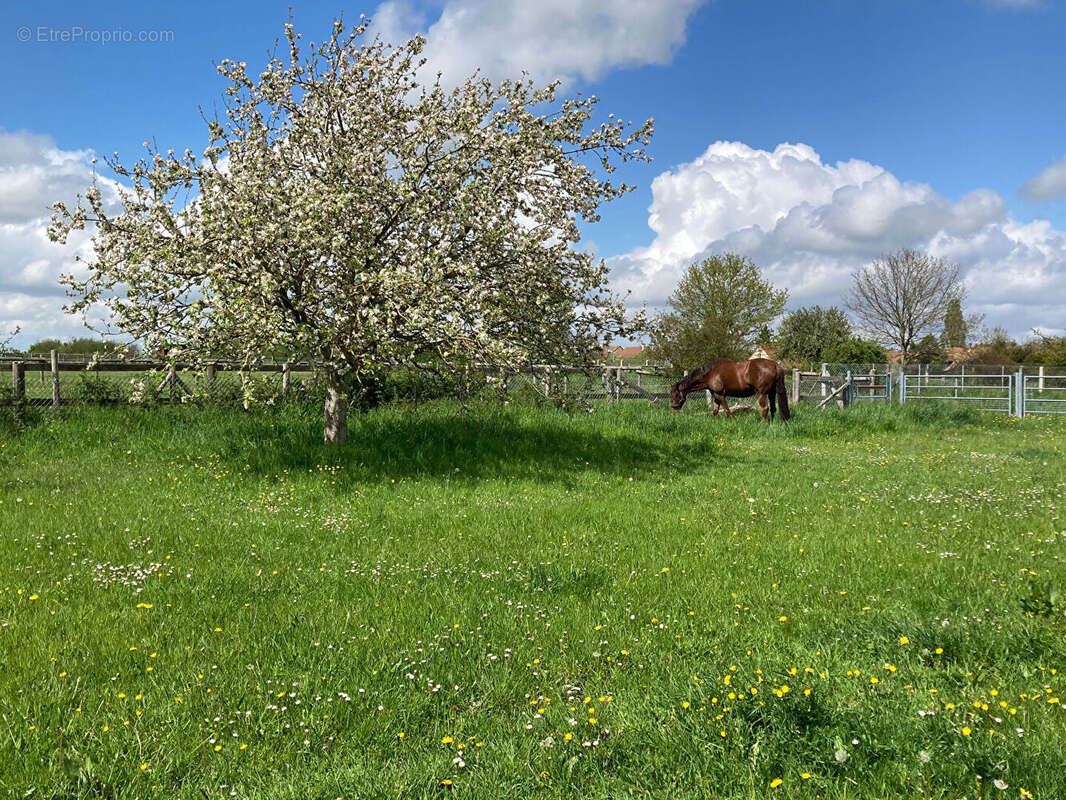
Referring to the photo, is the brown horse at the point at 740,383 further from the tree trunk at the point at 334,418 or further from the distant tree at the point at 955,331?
the distant tree at the point at 955,331

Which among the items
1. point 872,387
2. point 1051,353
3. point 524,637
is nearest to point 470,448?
point 524,637

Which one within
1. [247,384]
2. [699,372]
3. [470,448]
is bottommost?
[470,448]

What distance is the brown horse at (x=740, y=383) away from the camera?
23578 mm

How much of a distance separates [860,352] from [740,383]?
40.1 meters

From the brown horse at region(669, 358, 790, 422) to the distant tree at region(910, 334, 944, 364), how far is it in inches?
1669

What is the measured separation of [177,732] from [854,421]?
73.4 ft

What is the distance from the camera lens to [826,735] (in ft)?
13.9

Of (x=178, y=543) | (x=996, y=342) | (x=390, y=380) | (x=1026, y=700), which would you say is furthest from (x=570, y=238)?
(x=996, y=342)

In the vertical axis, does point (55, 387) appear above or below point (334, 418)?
above

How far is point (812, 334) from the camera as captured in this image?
69.1 m

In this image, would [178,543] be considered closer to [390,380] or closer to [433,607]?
[433,607]

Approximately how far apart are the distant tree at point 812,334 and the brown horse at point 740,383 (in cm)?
4290

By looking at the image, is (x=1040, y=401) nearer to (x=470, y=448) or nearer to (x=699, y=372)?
(x=699, y=372)

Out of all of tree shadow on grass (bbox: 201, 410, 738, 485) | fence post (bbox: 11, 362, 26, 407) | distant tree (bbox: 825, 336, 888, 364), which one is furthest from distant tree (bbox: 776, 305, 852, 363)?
fence post (bbox: 11, 362, 26, 407)
